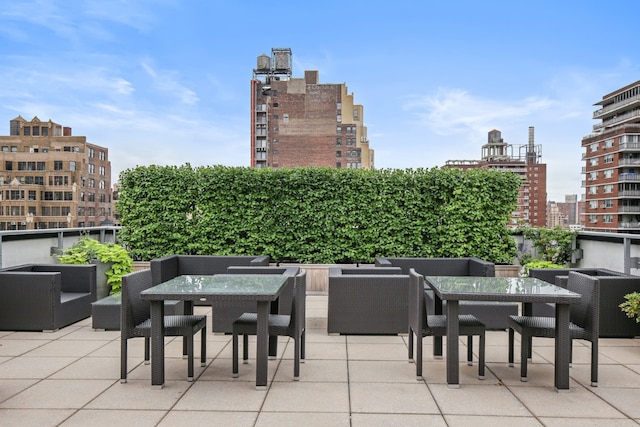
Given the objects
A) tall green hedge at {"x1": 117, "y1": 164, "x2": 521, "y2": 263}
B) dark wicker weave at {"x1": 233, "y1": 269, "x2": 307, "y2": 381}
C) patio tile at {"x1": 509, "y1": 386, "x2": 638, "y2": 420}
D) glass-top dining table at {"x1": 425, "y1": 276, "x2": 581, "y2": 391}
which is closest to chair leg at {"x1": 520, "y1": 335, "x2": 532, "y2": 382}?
patio tile at {"x1": 509, "y1": 386, "x2": 638, "y2": 420}

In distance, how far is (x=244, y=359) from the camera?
16.9ft

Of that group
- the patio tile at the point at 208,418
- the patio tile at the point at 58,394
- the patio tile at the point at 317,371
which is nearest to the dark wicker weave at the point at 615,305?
the patio tile at the point at 317,371

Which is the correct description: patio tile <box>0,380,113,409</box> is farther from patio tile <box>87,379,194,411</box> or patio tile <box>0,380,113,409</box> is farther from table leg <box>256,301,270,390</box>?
table leg <box>256,301,270,390</box>

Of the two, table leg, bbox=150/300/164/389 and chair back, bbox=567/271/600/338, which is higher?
chair back, bbox=567/271/600/338

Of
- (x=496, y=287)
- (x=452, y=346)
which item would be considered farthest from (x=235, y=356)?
(x=496, y=287)

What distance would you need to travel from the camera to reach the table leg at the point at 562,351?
168 inches

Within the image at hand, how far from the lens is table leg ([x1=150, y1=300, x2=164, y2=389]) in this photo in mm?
4289

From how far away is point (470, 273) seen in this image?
8469 mm

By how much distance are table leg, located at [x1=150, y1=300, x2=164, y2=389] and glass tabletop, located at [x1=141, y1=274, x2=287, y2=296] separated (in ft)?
0.63

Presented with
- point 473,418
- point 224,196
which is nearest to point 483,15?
point 224,196

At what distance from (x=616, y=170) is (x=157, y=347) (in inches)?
3717

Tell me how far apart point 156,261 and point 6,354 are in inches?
123

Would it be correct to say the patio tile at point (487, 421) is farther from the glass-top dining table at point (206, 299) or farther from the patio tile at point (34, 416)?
the patio tile at point (34, 416)

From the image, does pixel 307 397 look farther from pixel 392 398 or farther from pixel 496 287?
pixel 496 287
